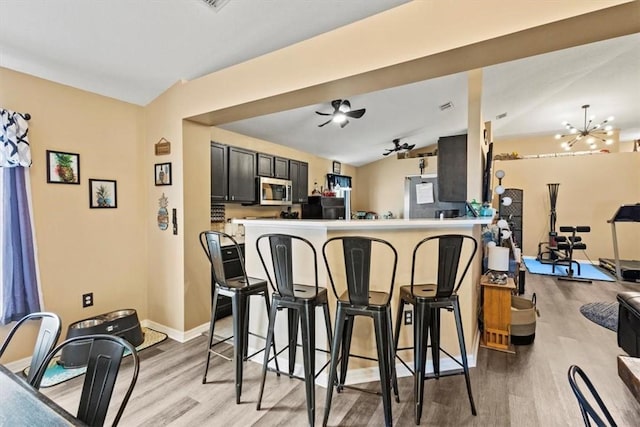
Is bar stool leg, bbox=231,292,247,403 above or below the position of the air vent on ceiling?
below

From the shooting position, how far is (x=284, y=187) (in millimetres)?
4934

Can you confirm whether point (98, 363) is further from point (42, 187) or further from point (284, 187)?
point (284, 187)

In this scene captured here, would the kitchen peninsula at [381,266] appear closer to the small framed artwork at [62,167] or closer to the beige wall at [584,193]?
the small framed artwork at [62,167]

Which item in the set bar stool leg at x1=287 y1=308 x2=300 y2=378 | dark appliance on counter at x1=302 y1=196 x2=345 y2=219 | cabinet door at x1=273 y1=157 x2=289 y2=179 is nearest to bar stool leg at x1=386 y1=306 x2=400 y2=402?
bar stool leg at x1=287 y1=308 x2=300 y2=378

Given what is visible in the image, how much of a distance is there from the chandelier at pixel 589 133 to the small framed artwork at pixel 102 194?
8.43 meters

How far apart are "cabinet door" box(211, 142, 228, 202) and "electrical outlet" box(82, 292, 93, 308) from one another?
1.52 meters

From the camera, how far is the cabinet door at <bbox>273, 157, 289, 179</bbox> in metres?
4.79

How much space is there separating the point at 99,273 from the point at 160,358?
3.53ft

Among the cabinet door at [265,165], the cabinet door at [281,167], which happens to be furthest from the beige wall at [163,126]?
the cabinet door at [281,167]

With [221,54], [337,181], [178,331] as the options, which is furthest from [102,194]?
[337,181]

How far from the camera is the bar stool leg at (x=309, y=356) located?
1.84m

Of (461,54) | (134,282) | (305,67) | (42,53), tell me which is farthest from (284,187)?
(461,54)

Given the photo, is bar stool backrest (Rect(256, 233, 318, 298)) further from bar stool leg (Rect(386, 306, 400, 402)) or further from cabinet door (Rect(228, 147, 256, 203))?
cabinet door (Rect(228, 147, 256, 203))

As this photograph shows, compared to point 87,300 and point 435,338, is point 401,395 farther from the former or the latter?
point 87,300
